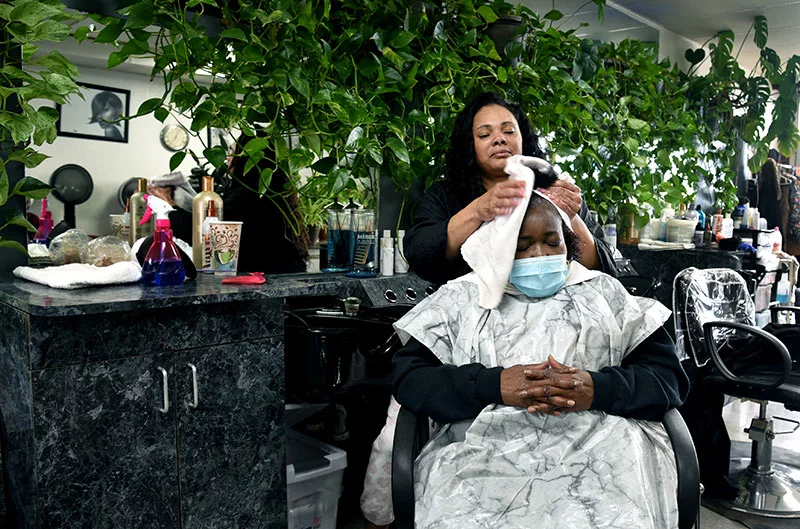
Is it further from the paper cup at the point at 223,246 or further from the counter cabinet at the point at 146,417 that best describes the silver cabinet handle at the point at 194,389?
the paper cup at the point at 223,246

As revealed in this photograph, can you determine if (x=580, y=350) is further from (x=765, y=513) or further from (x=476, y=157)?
(x=765, y=513)

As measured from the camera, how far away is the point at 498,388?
4.74 feet

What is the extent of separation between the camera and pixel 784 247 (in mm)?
5305

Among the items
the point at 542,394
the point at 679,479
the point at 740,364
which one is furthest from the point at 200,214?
the point at 740,364

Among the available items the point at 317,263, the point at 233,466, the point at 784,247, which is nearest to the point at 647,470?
the point at 233,466

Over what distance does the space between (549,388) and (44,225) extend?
5.20 ft

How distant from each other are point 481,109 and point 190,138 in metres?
0.98

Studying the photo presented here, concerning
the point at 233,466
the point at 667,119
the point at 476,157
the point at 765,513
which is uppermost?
the point at 667,119

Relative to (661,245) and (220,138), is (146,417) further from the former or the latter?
(661,245)

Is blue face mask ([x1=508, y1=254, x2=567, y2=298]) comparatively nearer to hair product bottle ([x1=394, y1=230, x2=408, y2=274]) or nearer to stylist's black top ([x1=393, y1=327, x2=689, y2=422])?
stylist's black top ([x1=393, y1=327, x2=689, y2=422])

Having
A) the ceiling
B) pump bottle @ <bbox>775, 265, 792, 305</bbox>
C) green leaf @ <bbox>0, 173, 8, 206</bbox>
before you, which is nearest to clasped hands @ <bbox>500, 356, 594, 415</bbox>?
green leaf @ <bbox>0, 173, 8, 206</bbox>

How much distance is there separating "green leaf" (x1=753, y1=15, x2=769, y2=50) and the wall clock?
167 inches

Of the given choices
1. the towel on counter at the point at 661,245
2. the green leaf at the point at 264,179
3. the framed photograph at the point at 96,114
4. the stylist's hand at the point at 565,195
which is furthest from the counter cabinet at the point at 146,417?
the towel on counter at the point at 661,245

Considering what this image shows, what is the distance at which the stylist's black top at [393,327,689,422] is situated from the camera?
4.72 ft
